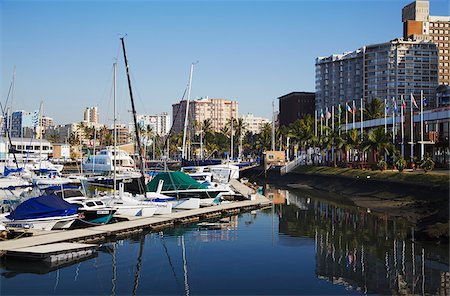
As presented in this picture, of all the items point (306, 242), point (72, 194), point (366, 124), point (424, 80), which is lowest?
point (306, 242)

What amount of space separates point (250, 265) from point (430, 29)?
18377 centimetres

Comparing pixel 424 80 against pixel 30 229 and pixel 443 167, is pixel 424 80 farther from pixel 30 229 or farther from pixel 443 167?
pixel 30 229

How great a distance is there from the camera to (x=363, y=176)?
243 ft

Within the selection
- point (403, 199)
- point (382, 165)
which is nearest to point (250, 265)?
point (403, 199)

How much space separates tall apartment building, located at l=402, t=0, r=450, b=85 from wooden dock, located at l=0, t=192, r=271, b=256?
5963 inches

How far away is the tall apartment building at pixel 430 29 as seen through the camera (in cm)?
18188

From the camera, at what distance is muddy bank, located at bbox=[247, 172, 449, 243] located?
123 ft

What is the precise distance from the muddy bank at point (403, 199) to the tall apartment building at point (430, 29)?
4463 inches

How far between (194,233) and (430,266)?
1840 cm

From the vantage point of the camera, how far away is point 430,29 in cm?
19062

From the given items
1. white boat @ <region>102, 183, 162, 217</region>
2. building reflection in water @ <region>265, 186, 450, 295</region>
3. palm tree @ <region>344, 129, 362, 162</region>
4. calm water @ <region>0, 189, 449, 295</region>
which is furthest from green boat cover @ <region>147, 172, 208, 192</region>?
palm tree @ <region>344, 129, 362, 162</region>

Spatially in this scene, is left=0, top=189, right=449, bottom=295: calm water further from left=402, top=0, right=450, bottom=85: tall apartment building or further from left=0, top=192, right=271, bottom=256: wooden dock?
left=402, top=0, right=450, bottom=85: tall apartment building

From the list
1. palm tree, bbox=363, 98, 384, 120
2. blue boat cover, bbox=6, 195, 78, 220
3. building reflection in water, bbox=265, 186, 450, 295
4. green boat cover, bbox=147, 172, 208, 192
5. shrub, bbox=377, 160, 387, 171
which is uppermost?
palm tree, bbox=363, 98, 384, 120

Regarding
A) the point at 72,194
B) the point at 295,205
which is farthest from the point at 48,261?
the point at 295,205
